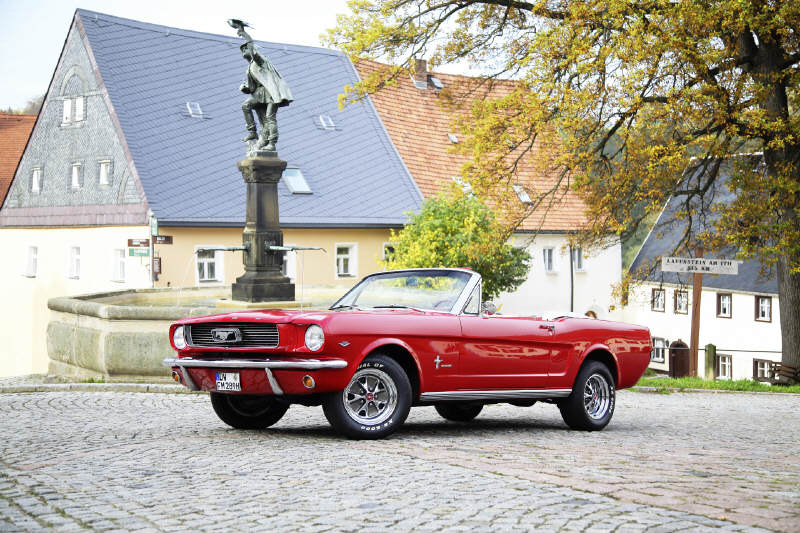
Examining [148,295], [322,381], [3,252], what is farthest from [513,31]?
[3,252]

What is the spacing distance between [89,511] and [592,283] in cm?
4443

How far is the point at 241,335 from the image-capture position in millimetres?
8867

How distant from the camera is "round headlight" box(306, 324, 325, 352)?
8453 mm

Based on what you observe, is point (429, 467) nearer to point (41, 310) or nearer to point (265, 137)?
point (265, 137)

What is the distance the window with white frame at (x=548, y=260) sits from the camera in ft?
156

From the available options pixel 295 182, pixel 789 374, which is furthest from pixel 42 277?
pixel 789 374

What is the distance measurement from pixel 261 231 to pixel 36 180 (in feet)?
89.9

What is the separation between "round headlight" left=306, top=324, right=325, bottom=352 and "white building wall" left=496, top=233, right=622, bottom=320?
36.2m

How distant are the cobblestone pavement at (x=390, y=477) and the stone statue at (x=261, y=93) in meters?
8.60

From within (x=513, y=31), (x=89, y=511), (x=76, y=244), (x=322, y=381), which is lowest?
(x=89, y=511)

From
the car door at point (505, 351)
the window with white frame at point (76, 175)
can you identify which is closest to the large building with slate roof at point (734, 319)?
the window with white frame at point (76, 175)

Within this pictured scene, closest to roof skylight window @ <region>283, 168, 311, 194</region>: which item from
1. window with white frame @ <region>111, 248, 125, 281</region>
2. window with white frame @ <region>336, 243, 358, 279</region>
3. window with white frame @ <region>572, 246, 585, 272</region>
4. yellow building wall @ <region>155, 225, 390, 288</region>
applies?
yellow building wall @ <region>155, 225, 390, 288</region>

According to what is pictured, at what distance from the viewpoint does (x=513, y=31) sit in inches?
885

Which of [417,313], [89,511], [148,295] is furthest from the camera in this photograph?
[148,295]
